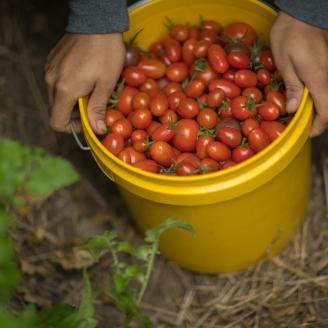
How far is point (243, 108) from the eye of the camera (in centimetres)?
159

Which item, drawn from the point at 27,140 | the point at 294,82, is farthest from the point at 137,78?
the point at 27,140

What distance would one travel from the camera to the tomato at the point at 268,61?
166cm

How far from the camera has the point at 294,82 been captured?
1.46m

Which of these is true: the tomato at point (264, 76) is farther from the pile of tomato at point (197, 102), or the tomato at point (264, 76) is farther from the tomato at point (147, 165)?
the tomato at point (147, 165)

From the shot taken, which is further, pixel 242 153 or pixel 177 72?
pixel 177 72

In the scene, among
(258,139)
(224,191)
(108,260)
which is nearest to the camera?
(224,191)

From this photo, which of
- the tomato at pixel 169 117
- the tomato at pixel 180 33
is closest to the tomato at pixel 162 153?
the tomato at pixel 169 117

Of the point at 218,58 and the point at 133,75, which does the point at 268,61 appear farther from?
the point at 133,75

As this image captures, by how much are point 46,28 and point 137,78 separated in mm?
809

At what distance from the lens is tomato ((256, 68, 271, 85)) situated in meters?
1.65

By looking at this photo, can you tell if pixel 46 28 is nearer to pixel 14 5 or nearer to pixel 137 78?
pixel 14 5

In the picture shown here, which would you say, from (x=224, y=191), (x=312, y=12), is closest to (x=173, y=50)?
(x=312, y=12)

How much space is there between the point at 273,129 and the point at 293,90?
13 cm

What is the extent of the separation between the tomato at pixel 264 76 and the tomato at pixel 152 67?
310 millimetres
